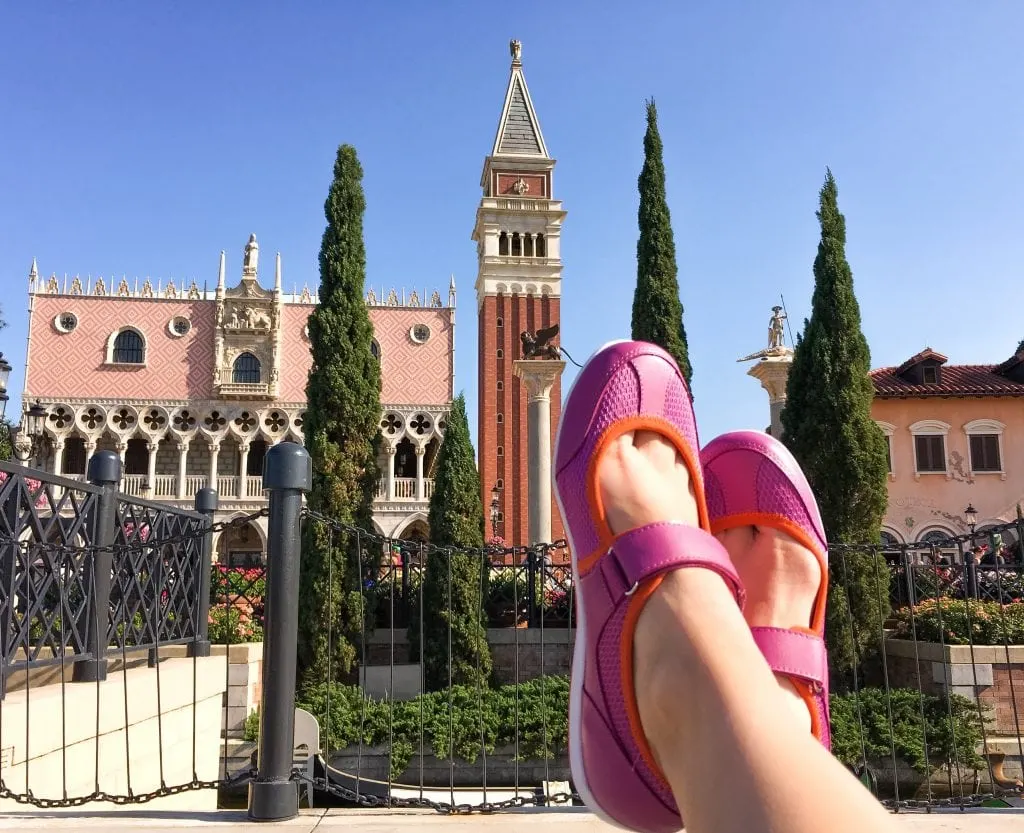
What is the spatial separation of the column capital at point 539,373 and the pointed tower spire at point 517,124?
21932 mm

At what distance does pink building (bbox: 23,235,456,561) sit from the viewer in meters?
27.5

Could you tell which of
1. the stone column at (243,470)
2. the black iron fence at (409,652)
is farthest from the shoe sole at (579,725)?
the stone column at (243,470)

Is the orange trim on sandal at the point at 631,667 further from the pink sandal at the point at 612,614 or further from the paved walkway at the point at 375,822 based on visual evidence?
the paved walkway at the point at 375,822

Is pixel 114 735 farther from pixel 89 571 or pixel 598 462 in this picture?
pixel 598 462

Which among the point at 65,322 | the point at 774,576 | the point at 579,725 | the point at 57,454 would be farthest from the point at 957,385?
the point at 65,322

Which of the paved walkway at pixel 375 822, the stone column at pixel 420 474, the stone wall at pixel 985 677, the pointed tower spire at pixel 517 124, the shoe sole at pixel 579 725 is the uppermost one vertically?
the pointed tower spire at pixel 517 124

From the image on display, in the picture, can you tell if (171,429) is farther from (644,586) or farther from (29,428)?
(644,586)

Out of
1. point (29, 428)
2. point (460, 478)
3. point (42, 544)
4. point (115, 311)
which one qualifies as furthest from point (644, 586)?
point (115, 311)

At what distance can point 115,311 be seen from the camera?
28719mm

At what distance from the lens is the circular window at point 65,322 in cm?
2789

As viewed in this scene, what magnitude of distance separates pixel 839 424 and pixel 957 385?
494 inches

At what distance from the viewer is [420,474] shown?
91.8ft

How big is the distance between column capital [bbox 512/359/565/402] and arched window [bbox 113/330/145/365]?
20.9m

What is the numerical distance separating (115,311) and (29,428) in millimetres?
5285
